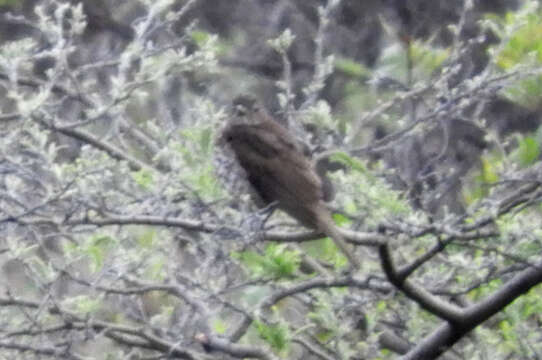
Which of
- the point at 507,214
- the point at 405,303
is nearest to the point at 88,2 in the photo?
the point at 405,303

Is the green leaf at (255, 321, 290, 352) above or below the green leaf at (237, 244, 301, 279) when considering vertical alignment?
below

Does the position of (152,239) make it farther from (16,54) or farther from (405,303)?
(16,54)

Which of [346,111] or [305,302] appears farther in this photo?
[346,111]

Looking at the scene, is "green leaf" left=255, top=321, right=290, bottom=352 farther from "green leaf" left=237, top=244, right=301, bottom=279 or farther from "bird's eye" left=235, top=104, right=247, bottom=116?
"bird's eye" left=235, top=104, right=247, bottom=116

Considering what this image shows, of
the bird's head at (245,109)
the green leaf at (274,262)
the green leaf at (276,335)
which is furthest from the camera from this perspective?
the bird's head at (245,109)

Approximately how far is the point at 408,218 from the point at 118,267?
0.93 m

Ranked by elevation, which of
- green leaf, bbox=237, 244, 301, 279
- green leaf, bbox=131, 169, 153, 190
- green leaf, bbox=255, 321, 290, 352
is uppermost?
green leaf, bbox=131, 169, 153, 190

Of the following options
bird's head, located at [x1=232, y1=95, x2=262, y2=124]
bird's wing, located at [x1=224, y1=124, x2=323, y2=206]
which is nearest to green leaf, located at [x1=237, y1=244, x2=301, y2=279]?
bird's wing, located at [x1=224, y1=124, x2=323, y2=206]

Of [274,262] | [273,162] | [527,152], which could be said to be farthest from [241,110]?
[274,262]

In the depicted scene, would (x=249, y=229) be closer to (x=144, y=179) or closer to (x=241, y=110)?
(x=144, y=179)

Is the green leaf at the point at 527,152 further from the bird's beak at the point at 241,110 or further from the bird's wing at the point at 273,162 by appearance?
the bird's beak at the point at 241,110

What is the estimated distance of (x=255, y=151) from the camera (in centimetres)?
465

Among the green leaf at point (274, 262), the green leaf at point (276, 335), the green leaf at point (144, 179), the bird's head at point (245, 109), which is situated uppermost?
the bird's head at point (245, 109)

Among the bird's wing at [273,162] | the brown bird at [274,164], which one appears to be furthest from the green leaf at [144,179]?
the bird's wing at [273,162]
